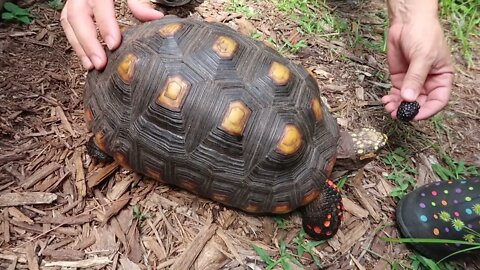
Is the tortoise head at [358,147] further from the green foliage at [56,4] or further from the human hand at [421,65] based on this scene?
the green foliage at [56,4]

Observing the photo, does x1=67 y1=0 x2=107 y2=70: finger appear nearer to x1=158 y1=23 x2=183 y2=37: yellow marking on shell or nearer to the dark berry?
x1=158 y1=23 x2=183 y2=37: yellow marking on shell

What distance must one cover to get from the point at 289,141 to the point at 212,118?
1.07 ft

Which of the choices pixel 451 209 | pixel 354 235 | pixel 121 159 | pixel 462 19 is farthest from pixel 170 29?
pixel 462 19

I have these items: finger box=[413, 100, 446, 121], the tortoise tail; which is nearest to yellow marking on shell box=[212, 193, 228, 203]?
the tortoise tail

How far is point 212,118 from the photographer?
71.6 inches

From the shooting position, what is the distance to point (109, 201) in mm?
2041

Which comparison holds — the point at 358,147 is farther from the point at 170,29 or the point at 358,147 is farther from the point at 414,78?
the point at 170,29

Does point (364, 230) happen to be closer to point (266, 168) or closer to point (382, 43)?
point (266, 168)

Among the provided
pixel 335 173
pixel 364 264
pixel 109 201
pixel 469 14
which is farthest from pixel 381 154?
pixel 469 14

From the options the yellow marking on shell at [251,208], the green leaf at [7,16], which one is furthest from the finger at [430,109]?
the green leaf at [7,16]

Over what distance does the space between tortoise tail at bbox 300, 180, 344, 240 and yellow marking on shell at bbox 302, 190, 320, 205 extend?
0.03 m

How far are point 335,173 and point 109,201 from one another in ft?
3.55

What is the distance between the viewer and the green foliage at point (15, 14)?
249 centimetres

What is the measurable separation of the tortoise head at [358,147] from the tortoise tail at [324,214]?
6.5 inches
